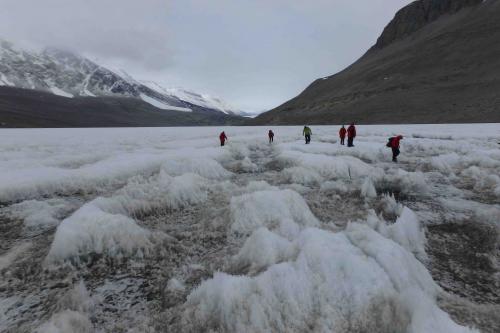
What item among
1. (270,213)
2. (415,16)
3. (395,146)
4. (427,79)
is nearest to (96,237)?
(270,213)

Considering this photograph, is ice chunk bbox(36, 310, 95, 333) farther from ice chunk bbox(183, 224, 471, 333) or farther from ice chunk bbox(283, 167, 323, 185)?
ice chunk bbox(283, 167, 323, 185)

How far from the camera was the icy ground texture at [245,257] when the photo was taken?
3.79 metres

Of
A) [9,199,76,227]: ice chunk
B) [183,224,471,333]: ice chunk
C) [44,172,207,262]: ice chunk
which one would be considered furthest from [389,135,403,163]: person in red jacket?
[9,199,76,227]: ice chunk

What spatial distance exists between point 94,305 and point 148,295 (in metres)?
0.73

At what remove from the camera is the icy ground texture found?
3.79m

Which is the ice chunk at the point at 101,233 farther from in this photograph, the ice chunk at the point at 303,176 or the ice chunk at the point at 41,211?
the ice chunk at the point at 303,176

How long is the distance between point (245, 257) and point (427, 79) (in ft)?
344

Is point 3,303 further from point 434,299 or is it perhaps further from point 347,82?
point 347,82

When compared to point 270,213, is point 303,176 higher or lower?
lower

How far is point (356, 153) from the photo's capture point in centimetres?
1725

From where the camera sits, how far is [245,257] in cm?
527

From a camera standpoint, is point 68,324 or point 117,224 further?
point 117,224

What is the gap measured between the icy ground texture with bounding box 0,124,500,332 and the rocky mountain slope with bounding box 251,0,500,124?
220 ft

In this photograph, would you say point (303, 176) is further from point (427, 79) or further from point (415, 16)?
point (415, 16)
